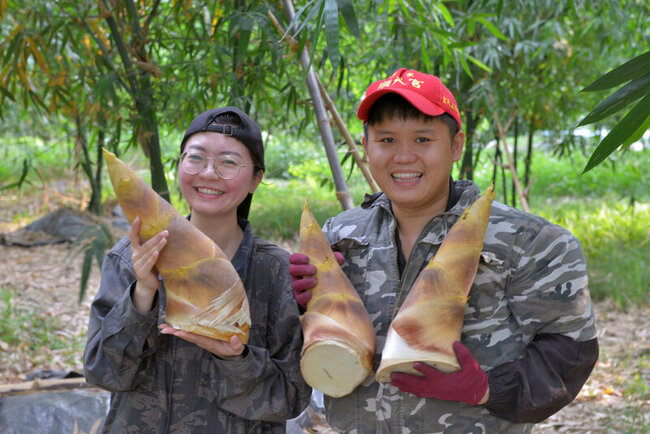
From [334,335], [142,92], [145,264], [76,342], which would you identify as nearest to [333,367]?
[334,335]

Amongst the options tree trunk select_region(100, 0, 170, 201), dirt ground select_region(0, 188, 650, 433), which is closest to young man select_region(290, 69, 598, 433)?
tree trunk select_region(100, 0, 170, 201)

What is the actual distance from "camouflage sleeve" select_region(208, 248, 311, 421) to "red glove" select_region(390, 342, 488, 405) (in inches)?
13.9

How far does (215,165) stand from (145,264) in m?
0.32

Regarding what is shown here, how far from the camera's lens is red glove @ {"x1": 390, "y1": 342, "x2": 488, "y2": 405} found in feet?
4.37

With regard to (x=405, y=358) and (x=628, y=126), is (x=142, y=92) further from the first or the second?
(x=628, y=126)

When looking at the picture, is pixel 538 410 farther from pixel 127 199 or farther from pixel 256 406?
pixel 127 199

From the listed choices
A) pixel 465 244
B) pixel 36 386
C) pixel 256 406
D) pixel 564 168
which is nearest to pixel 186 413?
pixel 256 406

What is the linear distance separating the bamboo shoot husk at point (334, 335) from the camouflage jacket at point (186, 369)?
0.54 feet

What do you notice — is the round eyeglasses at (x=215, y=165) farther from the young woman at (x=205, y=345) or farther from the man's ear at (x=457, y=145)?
the man's ear at (x=457, y=145)

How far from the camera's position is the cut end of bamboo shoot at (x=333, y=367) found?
4.49 ft

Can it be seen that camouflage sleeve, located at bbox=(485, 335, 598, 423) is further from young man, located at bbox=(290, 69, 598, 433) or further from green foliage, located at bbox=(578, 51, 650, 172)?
green foliage, located at bbox=(578, 51, 650, 172)

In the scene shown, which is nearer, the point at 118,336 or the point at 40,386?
the point at 118,336

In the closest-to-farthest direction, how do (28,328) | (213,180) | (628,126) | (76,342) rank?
(628,126) → (213,180) → (76,342) → (28,328)

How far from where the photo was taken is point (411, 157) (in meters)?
1.48
